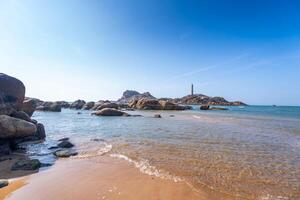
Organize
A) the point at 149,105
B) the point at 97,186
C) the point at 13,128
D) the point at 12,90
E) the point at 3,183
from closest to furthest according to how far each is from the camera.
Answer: the point at 97,186 → the point at 3,183 → the point at 13,128 → the point at 12,90 → the point at 149,105

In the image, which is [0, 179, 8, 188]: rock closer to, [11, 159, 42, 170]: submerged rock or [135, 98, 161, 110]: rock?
[11, 159, 42, 170]: submerged rock

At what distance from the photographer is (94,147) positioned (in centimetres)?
1302

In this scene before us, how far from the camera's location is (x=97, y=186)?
6879 mm

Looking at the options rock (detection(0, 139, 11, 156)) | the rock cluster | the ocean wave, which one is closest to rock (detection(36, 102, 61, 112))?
the rock cluster

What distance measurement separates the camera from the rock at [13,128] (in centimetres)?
1198

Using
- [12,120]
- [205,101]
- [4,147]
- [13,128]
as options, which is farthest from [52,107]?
A: [205,101]

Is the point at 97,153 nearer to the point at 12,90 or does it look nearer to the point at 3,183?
the point at 3,183

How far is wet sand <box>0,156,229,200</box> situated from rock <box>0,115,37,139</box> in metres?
5.02

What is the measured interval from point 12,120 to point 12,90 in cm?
486

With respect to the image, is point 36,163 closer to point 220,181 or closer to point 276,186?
point 220,181

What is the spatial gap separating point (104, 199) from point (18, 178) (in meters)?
3.74

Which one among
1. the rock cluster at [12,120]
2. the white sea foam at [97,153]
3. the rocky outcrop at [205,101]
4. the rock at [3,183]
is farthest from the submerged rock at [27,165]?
the rocky outcrop at [205,101]

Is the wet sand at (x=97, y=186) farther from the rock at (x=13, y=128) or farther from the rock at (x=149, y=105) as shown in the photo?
the rock at (x=149, y=105)

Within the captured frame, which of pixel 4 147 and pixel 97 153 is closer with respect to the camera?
pixel 97 153
